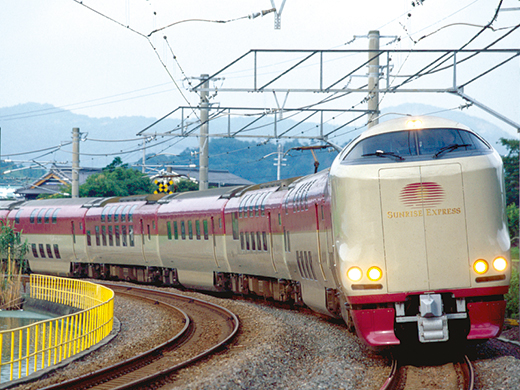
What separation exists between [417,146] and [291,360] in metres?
4.11

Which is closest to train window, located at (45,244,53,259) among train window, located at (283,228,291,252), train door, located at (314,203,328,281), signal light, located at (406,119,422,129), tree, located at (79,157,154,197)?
train window, located at (283,228,291,252)

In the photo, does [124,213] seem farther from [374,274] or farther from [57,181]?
[57,181]

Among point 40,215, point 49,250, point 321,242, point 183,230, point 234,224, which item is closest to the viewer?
point 321,242


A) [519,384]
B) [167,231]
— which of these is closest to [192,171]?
[167,231]

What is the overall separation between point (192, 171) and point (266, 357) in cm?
9105

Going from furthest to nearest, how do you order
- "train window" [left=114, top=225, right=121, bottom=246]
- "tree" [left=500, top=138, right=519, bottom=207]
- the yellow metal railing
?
"tree" [left=500, top=138, right=519, bottom=207] < "train window" [left=114, top=225, right=121, bottom=246] < the yellow metal railing

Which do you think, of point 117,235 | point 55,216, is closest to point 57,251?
point 55,216

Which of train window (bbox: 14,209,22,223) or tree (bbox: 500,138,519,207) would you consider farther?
tree (bbox: 500,138,519,207)

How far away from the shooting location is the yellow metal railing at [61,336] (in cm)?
1247

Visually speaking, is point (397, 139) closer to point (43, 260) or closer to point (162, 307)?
point (162, 307)

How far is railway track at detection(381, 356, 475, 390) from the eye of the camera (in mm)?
9062

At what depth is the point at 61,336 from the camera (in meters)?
13.5

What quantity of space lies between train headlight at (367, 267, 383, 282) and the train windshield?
1519 millimetres

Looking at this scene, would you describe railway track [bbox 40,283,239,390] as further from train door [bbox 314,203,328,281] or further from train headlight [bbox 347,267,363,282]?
train headlight [bbox 347,267,363,282]
